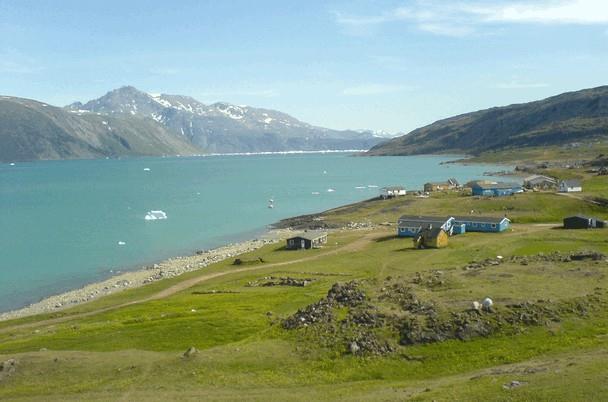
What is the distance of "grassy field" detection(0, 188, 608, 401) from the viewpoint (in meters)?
33.3

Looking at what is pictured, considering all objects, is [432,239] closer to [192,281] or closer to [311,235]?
[311,235]

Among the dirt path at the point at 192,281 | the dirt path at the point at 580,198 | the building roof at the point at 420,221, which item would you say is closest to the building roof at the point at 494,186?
the dirt path at the point at 580,198

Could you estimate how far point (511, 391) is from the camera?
29.4 m

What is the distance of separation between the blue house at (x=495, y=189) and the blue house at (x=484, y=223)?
39751 millimetres

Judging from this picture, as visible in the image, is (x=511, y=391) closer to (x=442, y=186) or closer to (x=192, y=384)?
(x=192, y=384)

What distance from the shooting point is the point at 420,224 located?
101m

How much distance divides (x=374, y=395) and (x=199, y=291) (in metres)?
44.8

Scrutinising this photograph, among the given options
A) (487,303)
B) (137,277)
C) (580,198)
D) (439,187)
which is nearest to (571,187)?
(580,198)

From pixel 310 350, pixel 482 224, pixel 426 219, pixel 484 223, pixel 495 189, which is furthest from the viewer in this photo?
pixel 495 189

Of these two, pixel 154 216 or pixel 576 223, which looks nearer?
pixel 576 223

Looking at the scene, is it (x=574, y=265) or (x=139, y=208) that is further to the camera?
(x=139, y=208)

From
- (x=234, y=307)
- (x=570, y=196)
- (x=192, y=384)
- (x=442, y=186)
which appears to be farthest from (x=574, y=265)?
(x=442, y=186)

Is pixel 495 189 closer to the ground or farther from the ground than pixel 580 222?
farther from the ground

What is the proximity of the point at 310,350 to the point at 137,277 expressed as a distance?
57.6 metres
